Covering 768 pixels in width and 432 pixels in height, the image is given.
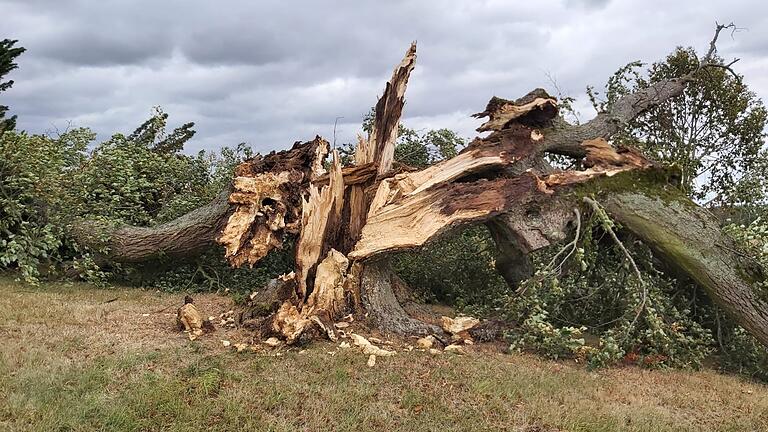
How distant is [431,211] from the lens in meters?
6.16

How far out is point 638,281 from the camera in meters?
5.85

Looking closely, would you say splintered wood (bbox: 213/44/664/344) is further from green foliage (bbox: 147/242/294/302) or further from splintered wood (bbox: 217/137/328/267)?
green foliage (bbox: 147/242/294/302)

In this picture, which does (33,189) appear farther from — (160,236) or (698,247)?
(698,247)

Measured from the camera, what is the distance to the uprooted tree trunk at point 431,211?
588 cm

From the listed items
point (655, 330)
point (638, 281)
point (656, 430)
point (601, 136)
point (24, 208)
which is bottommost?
point (656, 430)

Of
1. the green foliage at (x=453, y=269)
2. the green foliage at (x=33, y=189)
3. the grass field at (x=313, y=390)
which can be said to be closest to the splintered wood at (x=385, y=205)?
the grass field at (x=313, y=390)

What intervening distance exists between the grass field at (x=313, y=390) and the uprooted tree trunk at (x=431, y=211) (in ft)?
2.39

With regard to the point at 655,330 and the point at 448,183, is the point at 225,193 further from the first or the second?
the point at 655,330

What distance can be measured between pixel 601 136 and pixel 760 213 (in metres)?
1.99

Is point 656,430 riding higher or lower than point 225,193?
lower

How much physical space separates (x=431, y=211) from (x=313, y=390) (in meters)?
2.31

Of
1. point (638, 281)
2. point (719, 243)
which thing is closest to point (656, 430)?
point (638, 281)

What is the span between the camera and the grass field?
13.0 ft

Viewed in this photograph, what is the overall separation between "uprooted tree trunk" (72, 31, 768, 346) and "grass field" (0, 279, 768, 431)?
73 cm
